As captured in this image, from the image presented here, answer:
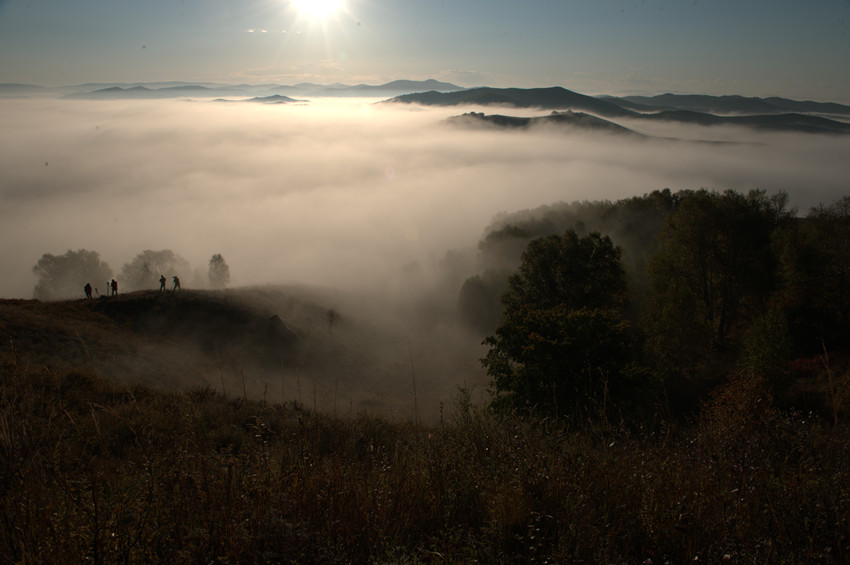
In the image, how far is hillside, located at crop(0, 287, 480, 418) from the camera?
1859cm

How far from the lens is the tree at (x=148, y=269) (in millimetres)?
78938

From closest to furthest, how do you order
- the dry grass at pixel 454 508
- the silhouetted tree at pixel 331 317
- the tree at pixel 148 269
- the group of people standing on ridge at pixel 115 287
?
the dry grass at pixel 454 508
the group of people standing on ridge at pixel 115 287
the silhouetted tree at pixel 331 317
the tree at pixel 148 269

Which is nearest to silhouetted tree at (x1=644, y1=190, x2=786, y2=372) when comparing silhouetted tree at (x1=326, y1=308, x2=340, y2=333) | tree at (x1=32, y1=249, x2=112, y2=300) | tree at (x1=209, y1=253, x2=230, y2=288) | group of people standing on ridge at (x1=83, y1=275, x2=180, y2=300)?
silhouetted tree at (x1=326, y1=308, x2=340, y2=333)

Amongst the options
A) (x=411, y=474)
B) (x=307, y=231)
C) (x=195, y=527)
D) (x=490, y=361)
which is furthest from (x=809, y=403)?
(x=307, y=231)

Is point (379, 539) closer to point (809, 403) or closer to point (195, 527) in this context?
point (195, 527)

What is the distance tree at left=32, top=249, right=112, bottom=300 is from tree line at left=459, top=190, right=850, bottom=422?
3350 inches

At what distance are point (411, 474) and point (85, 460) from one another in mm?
4060

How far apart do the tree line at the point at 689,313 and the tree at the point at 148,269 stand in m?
76.9

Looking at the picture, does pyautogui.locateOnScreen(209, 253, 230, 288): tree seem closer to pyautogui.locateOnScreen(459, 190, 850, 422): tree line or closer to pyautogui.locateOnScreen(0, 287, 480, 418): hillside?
pyautogui.locateOnScreen(0, 287, 480, 418): hillside

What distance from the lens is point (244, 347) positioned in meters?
27.4

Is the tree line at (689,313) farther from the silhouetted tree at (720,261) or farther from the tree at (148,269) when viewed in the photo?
the tree at (148,269)

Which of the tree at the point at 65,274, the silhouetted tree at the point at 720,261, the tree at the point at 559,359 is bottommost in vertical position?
the tree at the point at 65,274

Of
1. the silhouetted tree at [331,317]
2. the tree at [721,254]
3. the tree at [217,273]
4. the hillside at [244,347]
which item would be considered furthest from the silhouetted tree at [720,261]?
the tree at [217,273]

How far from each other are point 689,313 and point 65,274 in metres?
95.9
